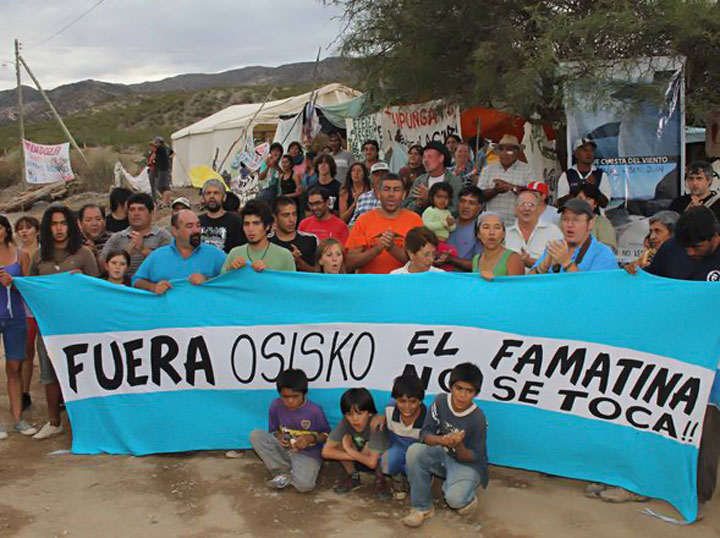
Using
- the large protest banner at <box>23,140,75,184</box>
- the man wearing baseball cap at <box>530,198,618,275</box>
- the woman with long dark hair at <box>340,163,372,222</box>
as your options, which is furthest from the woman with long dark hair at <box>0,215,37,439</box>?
the large protest banner at <box>23,140,75,184</box>

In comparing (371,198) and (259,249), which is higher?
(371,198)

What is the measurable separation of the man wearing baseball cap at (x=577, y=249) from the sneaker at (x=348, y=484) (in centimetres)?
181

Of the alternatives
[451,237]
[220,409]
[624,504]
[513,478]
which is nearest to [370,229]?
[451,237]

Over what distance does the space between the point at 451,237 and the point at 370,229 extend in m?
0.74

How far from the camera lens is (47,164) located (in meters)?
20.9

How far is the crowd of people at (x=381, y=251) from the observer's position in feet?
16.1

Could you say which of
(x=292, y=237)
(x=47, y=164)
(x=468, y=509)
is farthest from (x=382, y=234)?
(x=47, y=164)

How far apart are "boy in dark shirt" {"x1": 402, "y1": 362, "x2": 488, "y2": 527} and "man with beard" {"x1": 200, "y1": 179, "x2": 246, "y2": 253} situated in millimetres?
2697

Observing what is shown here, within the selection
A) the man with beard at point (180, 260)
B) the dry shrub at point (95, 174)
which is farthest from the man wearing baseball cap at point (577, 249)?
the dry shrub at point (95, 174)

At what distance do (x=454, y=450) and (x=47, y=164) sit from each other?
1845 cm

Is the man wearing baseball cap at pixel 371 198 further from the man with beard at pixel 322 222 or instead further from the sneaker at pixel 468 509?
the sneaker at pixel 468 509

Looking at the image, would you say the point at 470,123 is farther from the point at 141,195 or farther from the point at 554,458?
the point at 554,458

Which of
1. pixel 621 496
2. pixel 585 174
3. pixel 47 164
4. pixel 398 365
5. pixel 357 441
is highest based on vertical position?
pixel 47 164

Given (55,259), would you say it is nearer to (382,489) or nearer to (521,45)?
(382,489)
